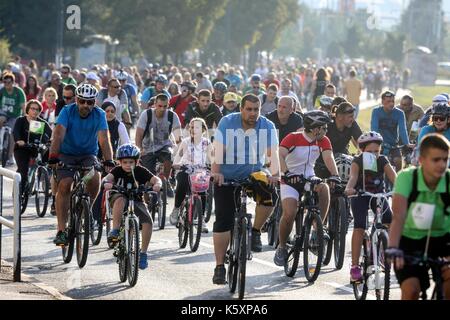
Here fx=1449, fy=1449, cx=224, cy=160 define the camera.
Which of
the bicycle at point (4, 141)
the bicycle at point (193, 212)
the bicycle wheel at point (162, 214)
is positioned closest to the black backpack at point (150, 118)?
the bicycle wheel at point (162, 214)

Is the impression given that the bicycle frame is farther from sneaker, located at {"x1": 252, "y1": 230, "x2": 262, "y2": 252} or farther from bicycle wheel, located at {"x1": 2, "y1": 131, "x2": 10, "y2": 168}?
bicycle wheel, located at {"x1": 2, "y1": 131, "x2": 10, "y2": 168}

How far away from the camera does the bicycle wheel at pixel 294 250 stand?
14016mm

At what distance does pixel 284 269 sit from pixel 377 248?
8.48ft

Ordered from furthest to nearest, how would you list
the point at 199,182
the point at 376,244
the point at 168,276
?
the point at 199,182
the point at 168,276
the point at 376,244

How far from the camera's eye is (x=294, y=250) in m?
14.1

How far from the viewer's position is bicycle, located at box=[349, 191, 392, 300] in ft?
39.2

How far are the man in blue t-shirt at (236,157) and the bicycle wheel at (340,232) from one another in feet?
6.77

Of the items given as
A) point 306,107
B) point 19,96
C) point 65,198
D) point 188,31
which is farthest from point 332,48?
point 65,198

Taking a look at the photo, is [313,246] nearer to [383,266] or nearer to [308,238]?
[308,238]

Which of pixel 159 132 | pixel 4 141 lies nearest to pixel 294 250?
pixel 159 132

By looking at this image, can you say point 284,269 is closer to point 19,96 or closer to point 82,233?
point 82,233

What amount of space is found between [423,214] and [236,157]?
425 cm

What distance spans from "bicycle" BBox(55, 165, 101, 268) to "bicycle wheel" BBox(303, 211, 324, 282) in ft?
7.21

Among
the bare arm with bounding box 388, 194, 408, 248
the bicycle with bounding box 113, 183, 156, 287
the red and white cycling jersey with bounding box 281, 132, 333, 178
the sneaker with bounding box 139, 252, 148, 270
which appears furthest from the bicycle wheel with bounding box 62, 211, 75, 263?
the bare arm with bounding box 388, 194, 408, 248
